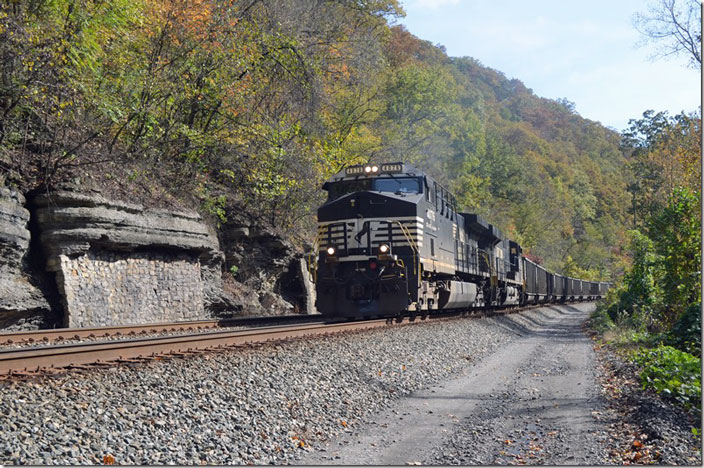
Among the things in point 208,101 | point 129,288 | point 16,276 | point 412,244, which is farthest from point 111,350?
A: point 208,101

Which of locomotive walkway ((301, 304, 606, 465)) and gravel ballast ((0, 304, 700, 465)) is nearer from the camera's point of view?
gravel ballast ((0, 304, 700, 465))

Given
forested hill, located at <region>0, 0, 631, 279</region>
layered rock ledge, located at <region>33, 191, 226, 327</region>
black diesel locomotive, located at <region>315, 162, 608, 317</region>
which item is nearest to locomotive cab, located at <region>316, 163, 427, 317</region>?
black diesel locomotive, located at <region>315, 162, 608, 317</region>

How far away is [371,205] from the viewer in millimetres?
14281

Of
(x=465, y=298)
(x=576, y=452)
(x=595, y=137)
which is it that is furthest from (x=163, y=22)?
(x=595, y=137)

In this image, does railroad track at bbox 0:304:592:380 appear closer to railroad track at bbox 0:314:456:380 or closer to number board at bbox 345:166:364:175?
railroad track at bbox 0:314:456:380

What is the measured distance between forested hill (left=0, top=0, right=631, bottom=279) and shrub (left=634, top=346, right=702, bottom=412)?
1097cm

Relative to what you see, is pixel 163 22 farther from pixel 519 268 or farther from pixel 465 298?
pixel 519 268

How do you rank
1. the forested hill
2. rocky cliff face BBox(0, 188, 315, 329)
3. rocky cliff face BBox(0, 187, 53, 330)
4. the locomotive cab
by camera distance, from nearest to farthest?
rocky cliff face BBox(0, 187, 53, 330) → rocky cliff face BBox(0, 188, 315, 329) → the forested hill → the locomotive cab

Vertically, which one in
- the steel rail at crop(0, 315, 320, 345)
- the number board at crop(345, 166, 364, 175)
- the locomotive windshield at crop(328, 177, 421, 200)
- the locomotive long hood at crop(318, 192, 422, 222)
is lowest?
the steel rail at crop(0, 315, 320, 345)

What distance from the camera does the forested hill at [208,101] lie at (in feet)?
41.5

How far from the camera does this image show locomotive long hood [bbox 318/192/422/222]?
14023mm

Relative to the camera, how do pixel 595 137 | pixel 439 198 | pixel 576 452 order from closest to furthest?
pixel 576 452 → pixel 439 198 → pixel 595 137

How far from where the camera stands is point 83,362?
6.38 m

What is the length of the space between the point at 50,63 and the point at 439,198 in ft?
32.1
